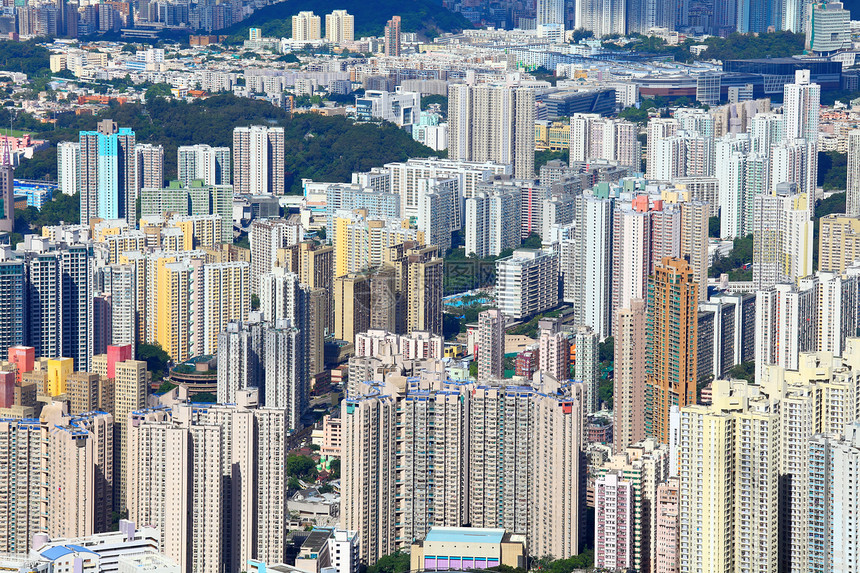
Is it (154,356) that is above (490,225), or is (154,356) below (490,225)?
below

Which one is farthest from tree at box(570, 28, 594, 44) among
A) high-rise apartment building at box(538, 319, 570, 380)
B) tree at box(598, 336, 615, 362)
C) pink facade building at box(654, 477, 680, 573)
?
pink facade building at box(654, 477, 680, 573)

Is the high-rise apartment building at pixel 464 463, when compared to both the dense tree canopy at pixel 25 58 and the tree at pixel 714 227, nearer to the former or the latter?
the tree at pixel 714 227

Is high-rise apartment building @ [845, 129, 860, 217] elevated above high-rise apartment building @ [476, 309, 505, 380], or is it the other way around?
high-rise apartment building @ [845, 129, 860, 217]

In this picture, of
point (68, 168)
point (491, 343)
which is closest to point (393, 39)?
point (68, 168)

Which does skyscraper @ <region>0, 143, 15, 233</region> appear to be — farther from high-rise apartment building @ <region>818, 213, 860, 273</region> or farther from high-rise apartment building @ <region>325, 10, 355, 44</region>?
high-rise apartment building @ <region>325, 10, 355, 44</region>

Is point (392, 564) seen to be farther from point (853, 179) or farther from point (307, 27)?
point (307, 27)

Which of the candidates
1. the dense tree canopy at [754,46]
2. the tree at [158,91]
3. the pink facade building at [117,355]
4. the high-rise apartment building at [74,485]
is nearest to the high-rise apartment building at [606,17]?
the dense tree canopy at [754,46]
